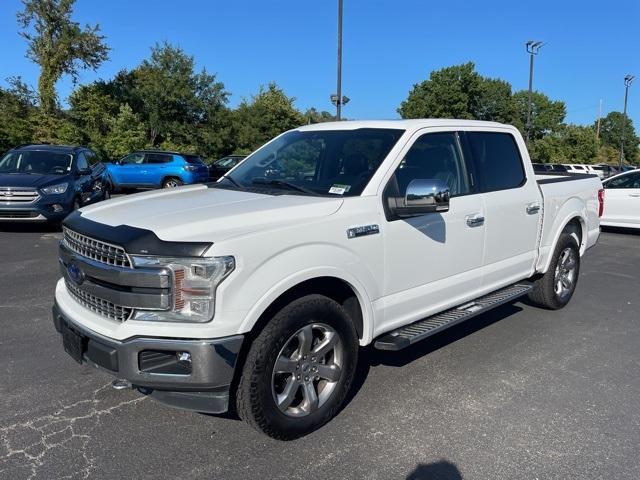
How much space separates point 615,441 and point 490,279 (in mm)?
1711

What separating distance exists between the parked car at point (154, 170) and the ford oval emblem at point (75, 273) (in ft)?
60.1

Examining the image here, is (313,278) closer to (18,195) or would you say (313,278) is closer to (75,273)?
(75,273)

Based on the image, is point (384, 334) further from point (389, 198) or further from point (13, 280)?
point (13, 280)

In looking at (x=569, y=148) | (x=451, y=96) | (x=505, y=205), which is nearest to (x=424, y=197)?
(x=505, y=205)

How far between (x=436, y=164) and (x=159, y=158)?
1872cm

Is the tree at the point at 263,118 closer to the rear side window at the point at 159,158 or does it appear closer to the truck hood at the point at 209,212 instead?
the rear side window at the point at 159,158

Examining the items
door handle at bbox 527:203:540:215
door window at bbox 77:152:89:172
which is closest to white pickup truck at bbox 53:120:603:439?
door handle at bbox 527:203:540:215

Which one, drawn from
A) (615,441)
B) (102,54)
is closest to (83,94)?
(102,54)

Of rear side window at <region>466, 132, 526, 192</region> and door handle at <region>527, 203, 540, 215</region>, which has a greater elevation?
rear side window at <region>466, 132, 526, 192</region>

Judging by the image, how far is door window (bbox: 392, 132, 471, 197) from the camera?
397 centimetres

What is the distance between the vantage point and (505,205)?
479 cm

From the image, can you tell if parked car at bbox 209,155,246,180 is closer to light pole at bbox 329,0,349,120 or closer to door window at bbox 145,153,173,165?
door window at bbox 145,153,173,165

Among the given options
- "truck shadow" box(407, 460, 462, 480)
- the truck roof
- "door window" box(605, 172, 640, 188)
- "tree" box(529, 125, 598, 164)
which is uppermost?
"tree" box(529, 125, 598, 164)

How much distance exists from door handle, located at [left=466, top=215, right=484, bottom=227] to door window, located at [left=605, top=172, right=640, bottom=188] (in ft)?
32.7
